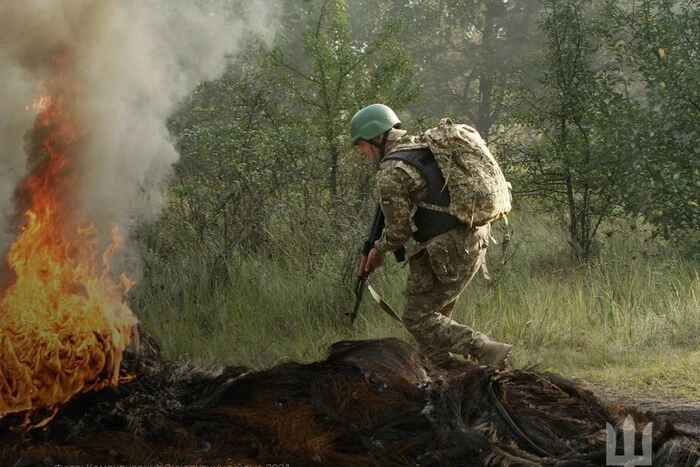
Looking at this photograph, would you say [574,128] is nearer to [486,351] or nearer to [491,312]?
[491,312]

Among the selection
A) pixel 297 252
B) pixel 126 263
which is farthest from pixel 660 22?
pixel 126 263

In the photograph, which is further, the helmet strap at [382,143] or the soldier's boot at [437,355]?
the helmet strap at [382,143]

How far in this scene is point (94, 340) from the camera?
477 centimetres

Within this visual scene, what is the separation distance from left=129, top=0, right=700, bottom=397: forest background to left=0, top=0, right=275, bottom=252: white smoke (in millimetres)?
1823

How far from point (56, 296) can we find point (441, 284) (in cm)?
261

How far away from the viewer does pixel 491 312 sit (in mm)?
7652

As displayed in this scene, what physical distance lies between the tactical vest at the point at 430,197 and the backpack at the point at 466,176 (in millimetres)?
71

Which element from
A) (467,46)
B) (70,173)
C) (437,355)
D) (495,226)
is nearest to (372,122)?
(437,355)

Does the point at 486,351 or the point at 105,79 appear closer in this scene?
the point at 105,79

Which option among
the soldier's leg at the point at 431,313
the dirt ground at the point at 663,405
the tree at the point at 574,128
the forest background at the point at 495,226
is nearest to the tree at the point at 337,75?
the forest background at the point at 495,226

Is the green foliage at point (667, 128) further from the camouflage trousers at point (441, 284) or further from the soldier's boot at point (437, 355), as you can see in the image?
the soldier's boot at point (437, 355)

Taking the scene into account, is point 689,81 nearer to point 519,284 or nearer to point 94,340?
point 519,284

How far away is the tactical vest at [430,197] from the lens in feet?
18.7

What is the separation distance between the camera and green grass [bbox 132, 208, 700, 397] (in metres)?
6.83
